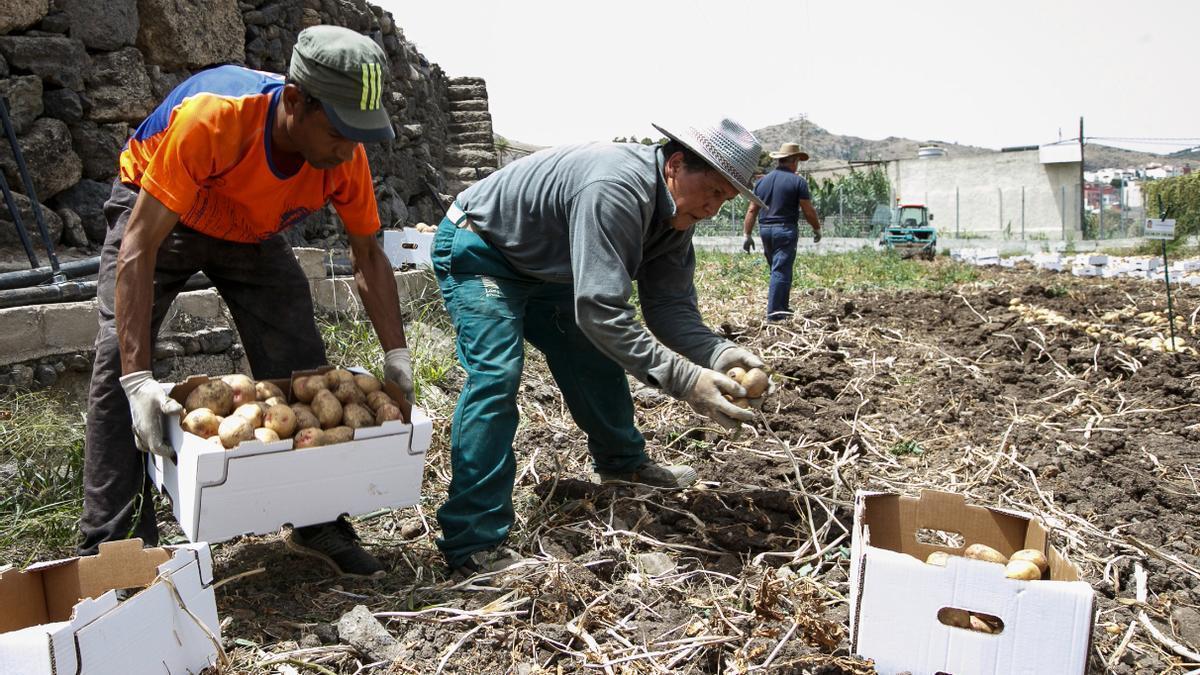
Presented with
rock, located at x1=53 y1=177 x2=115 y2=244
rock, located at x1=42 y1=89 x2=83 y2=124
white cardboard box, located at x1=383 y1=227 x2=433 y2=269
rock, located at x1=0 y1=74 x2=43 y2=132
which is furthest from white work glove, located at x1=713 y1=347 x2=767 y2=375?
rock, located at x1=42 y1=89 x2=83 y2=124

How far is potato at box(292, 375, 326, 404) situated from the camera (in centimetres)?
291

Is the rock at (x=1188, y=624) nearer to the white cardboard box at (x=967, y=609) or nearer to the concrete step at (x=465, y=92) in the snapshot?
the white cardboard box at (x=967, y=609)

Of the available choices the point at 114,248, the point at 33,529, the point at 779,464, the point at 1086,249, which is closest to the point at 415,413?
the point at 114,248

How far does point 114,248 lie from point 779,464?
8.95 feet

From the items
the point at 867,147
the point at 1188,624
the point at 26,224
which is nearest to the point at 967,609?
the point at 1188,624

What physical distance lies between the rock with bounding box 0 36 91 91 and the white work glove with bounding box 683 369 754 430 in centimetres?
427

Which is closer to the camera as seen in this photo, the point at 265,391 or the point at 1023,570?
the point at 1023,570

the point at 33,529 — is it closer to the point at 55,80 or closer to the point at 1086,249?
the point at 55,80

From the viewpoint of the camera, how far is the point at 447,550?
9.74 feet

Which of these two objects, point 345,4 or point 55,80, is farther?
point 345,4

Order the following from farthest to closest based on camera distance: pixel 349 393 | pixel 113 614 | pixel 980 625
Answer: pixel 349 393 → pixel 980 625 → pixel 113 614

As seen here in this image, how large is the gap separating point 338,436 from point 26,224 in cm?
328

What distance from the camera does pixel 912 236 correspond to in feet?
66.6

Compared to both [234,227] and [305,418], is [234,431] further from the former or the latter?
[234,227]
